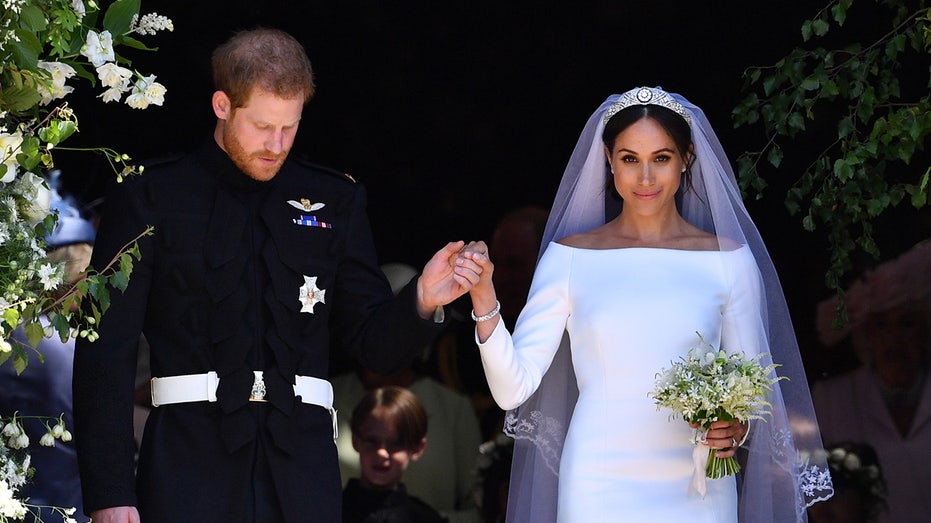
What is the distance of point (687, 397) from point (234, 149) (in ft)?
4.41

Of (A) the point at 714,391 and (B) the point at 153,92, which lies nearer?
(B) the point at 153,92

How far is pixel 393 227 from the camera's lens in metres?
6.18

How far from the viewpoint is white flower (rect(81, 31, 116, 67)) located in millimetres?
3492

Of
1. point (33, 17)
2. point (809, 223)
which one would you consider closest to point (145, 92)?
point (33, 17)

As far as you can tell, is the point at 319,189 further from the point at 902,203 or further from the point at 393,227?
the point at 902,203

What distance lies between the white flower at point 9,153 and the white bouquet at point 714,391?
1.76 metres

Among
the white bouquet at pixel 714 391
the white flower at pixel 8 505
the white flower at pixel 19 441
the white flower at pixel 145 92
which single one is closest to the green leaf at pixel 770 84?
the white bouquet at pixel 714 391

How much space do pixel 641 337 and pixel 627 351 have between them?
57mm

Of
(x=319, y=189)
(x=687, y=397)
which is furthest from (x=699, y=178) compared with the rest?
(x=319, y=189)

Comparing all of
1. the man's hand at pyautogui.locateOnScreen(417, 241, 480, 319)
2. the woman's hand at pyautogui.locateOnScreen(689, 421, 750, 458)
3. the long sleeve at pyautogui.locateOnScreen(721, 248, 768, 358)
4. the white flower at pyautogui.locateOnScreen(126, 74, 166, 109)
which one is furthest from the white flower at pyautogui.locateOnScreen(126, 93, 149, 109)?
the long sleeve at pyautogui.locateOnScreen(721, 248, 768, 358)

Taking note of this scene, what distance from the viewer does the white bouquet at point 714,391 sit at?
13.3 ft

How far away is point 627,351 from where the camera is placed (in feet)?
14.4

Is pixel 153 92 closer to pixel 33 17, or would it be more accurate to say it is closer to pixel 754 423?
pixel 33 17

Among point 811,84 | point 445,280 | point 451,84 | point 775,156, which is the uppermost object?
point 451,84
